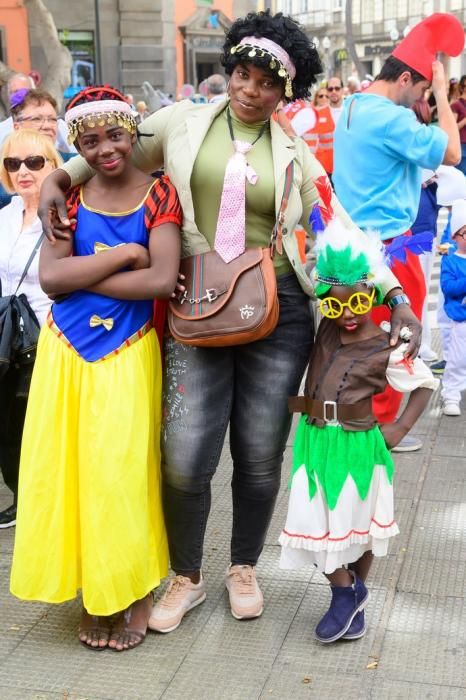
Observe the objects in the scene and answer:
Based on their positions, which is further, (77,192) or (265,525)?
(265,525)

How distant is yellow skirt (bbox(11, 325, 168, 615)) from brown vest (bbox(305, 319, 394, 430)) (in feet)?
1.93

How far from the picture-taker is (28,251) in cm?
411

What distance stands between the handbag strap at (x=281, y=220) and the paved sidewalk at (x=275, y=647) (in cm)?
137

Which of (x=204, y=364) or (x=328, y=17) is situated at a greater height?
(x=204, y=364)

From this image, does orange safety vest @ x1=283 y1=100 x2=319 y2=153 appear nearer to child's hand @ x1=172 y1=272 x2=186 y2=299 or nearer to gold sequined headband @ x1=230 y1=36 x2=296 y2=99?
gold sequined headband @ x1=230 y1=36 x2=296 y2=99

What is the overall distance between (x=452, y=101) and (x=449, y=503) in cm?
1002

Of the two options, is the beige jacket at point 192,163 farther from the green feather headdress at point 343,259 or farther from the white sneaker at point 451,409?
the white sneaker at point 451,409

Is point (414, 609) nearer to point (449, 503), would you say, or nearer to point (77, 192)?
point (449, 503)

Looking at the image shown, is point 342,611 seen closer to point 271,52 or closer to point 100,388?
point 100,388

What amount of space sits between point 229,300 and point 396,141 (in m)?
1.88

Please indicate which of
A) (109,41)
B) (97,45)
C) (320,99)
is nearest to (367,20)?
(109,41)

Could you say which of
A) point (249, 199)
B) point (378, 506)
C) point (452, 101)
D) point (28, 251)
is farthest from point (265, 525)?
point (452, 101)

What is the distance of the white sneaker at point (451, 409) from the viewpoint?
609 cm

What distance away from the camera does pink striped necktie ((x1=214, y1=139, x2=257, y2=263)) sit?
3.21 metres
